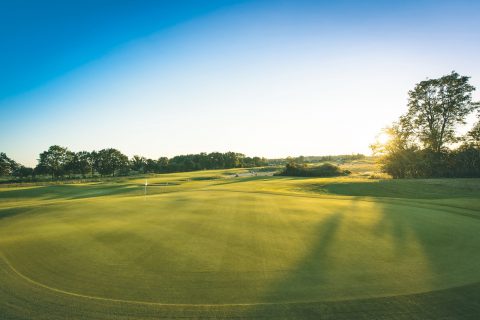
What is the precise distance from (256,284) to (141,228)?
19.2 ft

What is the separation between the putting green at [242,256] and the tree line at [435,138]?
28666 millimetres

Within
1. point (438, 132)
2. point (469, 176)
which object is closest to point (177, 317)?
point (469, 176)

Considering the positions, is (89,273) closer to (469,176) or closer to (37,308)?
(37,308)

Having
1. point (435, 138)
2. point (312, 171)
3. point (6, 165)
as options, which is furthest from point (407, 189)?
point (6, 165)

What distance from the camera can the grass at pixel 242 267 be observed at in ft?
14.9

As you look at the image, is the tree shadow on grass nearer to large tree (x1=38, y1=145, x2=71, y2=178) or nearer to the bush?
the bush

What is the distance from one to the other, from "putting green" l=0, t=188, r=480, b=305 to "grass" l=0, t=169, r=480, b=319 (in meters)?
0.03

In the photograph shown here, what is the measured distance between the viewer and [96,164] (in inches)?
3666

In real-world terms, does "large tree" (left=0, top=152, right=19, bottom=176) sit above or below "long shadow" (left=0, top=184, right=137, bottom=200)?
above

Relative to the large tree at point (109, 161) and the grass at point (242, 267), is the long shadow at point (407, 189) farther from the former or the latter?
the large tree at point (109, 161)

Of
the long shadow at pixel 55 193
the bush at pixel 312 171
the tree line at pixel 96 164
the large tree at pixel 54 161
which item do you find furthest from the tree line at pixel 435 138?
the large tree at pixel 54 161

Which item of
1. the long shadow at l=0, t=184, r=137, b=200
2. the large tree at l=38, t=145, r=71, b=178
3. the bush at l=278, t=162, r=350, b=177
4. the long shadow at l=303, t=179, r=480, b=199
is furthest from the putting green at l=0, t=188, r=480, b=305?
the large tree at l=38, t=145, r=71, b=178

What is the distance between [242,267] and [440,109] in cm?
4228

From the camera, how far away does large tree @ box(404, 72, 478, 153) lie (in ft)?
114
